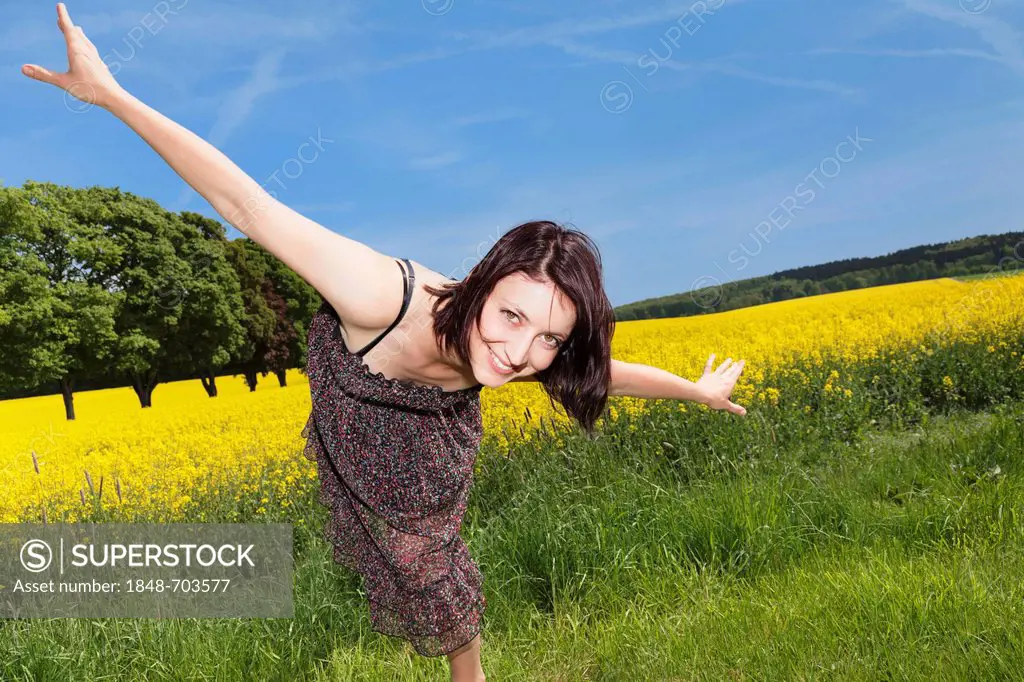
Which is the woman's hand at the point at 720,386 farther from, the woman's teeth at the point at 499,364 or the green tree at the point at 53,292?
the green tree at the point at 53,292

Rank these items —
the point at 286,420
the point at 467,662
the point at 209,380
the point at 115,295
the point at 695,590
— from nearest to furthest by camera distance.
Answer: the point at 467,662, the point at 695,590, the point at 286,420, the point at 115,295, the point at 209,380

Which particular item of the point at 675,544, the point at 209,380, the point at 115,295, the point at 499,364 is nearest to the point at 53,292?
the point at 115,295

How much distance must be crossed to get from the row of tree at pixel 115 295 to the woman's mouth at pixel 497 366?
1842 centimetres

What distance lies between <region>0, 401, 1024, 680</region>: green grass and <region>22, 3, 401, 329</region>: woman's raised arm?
189cm

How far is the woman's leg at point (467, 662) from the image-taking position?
247cm

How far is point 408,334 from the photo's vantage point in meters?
2.04

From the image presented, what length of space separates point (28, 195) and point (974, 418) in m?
21.2

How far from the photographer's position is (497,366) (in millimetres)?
1869

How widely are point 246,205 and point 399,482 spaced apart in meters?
0.89

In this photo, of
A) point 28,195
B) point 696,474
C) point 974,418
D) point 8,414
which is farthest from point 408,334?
point 8,414

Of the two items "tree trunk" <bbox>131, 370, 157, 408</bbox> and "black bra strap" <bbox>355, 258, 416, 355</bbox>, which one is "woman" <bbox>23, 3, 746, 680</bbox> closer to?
"black bra strap" <bbox>355, 258, 416, 355</bbox>

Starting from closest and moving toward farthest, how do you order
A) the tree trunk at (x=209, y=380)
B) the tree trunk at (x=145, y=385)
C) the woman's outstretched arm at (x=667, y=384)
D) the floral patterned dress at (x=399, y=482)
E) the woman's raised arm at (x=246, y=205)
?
the woman's raised arm at (x=246, y=205)
the floral patterned dress at (x=399, y=482)
the woman's outstretched arm at (x=667, y=384)
the tree trunk at (x=145, y=385)
the tree trunk at (x=209, y=380)

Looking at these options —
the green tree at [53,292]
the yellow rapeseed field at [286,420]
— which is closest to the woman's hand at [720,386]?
the yellow rapeseed field at [286,420]

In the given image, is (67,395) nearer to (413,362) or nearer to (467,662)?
(467,662)
